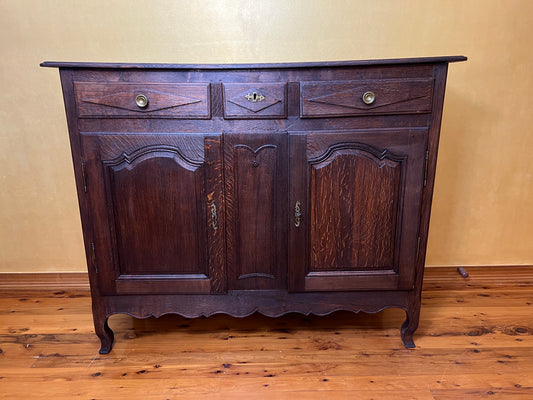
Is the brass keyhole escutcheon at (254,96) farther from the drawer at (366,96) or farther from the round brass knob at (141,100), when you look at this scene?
the round brass knob at (141,100)

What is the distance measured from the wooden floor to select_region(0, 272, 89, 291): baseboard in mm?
108

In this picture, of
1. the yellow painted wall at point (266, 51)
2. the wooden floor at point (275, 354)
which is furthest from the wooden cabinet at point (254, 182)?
the yellow painted wall at point (266, 51)

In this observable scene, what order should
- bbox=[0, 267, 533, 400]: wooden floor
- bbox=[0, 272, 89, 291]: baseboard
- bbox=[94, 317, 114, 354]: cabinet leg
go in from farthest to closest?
bbox=[0, 272, 89, 291]: baseboard, bbox=[94, 317, 114, 354]: cabinet leg, bbox=[0, 267, 533, 400]: wooden floor

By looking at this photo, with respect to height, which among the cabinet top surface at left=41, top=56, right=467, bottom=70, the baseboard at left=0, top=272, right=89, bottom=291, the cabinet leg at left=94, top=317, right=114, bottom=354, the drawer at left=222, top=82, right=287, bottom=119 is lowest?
the baseboard at left=0, top=272, right=89, bottom=291

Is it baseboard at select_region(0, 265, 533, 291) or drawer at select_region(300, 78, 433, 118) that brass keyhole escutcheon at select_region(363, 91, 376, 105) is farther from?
baseboard at select_region(0, 265, 533, 291)

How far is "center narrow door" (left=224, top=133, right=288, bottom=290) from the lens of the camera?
4.46ft

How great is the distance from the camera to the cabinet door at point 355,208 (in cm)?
136

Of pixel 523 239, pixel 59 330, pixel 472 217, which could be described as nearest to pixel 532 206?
pixel 523 239

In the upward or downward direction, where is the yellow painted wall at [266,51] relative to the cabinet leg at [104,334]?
upward

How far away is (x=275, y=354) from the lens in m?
1.56

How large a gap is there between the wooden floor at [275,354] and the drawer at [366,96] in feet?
3.11

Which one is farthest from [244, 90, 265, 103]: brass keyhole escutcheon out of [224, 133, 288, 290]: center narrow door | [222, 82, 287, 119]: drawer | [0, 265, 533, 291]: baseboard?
[0, 265, 533, 291]: baseboard

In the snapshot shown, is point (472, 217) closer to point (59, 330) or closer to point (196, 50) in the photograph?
point (196, 50)

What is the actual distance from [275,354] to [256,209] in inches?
23.9
